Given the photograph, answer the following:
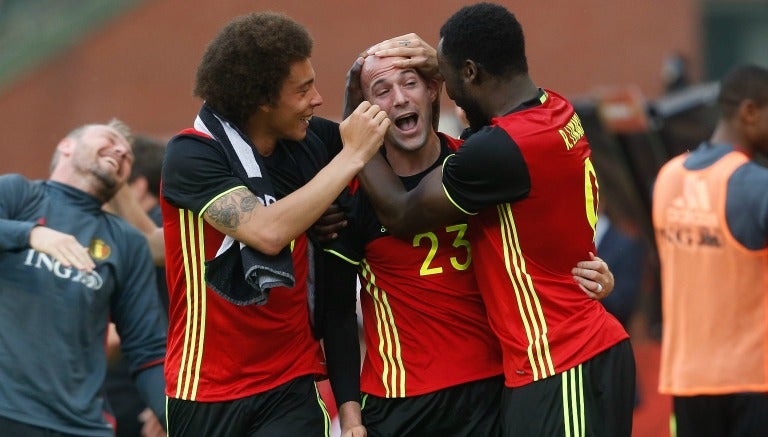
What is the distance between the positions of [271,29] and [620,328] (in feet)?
5.66

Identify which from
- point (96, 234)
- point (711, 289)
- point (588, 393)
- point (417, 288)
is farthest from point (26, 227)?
point (711, 289)

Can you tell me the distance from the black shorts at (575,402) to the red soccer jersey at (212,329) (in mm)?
849

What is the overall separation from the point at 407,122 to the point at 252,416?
4.23 feet

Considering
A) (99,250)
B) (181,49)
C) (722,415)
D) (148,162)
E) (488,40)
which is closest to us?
(488,40)

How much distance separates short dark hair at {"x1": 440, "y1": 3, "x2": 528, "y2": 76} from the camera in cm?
474

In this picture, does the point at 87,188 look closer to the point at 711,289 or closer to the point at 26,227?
the point at 26,227

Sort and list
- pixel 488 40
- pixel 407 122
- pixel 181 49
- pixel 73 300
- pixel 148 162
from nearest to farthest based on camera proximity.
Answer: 1. pixel 488 40
2. pixel 407 122
3. pixel 73 300
4. pixel 148 162
5. pixel 181 49

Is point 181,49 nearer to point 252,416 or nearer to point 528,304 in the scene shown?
point 252,416

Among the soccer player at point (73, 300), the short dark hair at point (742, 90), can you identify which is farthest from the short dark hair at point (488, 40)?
the short dark hair at point (742, 90)

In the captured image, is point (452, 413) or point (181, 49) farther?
point (181, 49)

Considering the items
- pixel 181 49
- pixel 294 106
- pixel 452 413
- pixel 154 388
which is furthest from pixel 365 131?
pixel 181 49

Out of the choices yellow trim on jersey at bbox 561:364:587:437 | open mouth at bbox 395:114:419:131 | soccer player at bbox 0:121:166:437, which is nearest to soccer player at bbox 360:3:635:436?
yellow trim on jersey at bbox 561:364:587:437

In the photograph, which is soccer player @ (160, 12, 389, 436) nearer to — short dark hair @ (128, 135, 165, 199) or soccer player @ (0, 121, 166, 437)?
soccer player @ (0, 121, 166, 437)

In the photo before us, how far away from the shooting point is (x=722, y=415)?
661 cm
